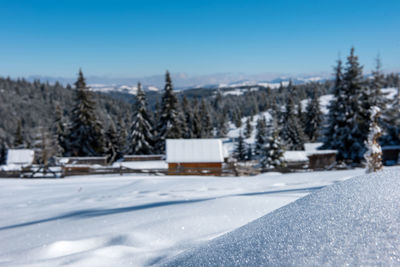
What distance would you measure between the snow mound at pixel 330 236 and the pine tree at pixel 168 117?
32.6 meters

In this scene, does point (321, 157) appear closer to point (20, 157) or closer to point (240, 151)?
point (240, 151)

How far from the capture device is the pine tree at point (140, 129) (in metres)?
34.4

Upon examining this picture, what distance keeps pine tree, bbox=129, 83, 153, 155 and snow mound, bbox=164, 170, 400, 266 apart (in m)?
32.9

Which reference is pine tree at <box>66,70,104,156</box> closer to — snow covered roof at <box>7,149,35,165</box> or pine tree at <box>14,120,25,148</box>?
snow covered roof at <box>7,149,35,165</box>

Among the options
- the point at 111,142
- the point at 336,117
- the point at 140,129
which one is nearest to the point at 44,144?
the point at 111,142

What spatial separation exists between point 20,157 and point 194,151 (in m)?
28.8

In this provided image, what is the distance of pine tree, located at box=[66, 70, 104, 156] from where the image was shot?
3322cm

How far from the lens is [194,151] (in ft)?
84.0

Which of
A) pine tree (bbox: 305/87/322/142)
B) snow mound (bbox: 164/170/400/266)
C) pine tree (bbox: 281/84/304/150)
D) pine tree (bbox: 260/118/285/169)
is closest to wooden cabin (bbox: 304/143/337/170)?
pine tree (bbox: 260/118/285/169)

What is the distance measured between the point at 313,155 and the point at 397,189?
118 ft

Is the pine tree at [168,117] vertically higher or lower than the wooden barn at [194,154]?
higher

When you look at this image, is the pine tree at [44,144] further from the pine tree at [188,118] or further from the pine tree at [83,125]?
the pine tree at [188,118]

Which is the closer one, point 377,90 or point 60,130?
point 377,90

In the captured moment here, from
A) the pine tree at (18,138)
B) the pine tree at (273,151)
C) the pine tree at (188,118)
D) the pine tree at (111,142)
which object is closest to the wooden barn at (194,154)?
the pine tree at (273,151)
